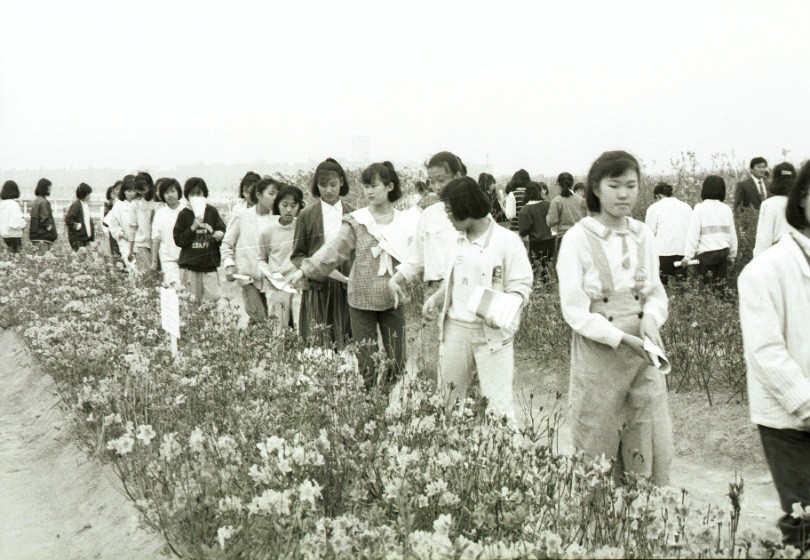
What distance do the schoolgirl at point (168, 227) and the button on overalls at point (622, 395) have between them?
659cm

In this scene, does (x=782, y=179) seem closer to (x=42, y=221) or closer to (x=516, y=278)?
(x=516, y=278)

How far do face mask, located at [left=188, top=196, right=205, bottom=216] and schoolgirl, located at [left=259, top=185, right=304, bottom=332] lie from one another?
6.06ft

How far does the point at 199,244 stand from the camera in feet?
32.3

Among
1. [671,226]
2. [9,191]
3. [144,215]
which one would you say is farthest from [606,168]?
[9,191]

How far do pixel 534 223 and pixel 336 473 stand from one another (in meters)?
8.59

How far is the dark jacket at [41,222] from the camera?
616 inches

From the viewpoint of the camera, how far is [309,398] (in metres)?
4.46

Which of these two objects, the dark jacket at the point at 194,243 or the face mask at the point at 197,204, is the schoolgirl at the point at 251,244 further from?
the face mask at the point at 197,204

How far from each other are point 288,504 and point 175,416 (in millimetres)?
2197

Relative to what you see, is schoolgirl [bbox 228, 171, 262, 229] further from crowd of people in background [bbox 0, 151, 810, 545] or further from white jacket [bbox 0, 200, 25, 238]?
white jacket [bbox 0, 200, 25, 238]

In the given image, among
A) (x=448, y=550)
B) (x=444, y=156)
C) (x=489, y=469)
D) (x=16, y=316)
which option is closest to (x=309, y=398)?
(x=489, y=469)

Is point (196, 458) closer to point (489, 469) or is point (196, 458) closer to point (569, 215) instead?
point (489, 469)

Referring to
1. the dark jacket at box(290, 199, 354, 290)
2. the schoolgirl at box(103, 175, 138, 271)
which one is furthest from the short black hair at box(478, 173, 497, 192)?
the schoolgirl at box(103, 175, 138, 271)

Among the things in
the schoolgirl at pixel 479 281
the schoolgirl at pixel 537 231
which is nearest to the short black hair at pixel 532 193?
the schoolgirl at pixel 537 231
